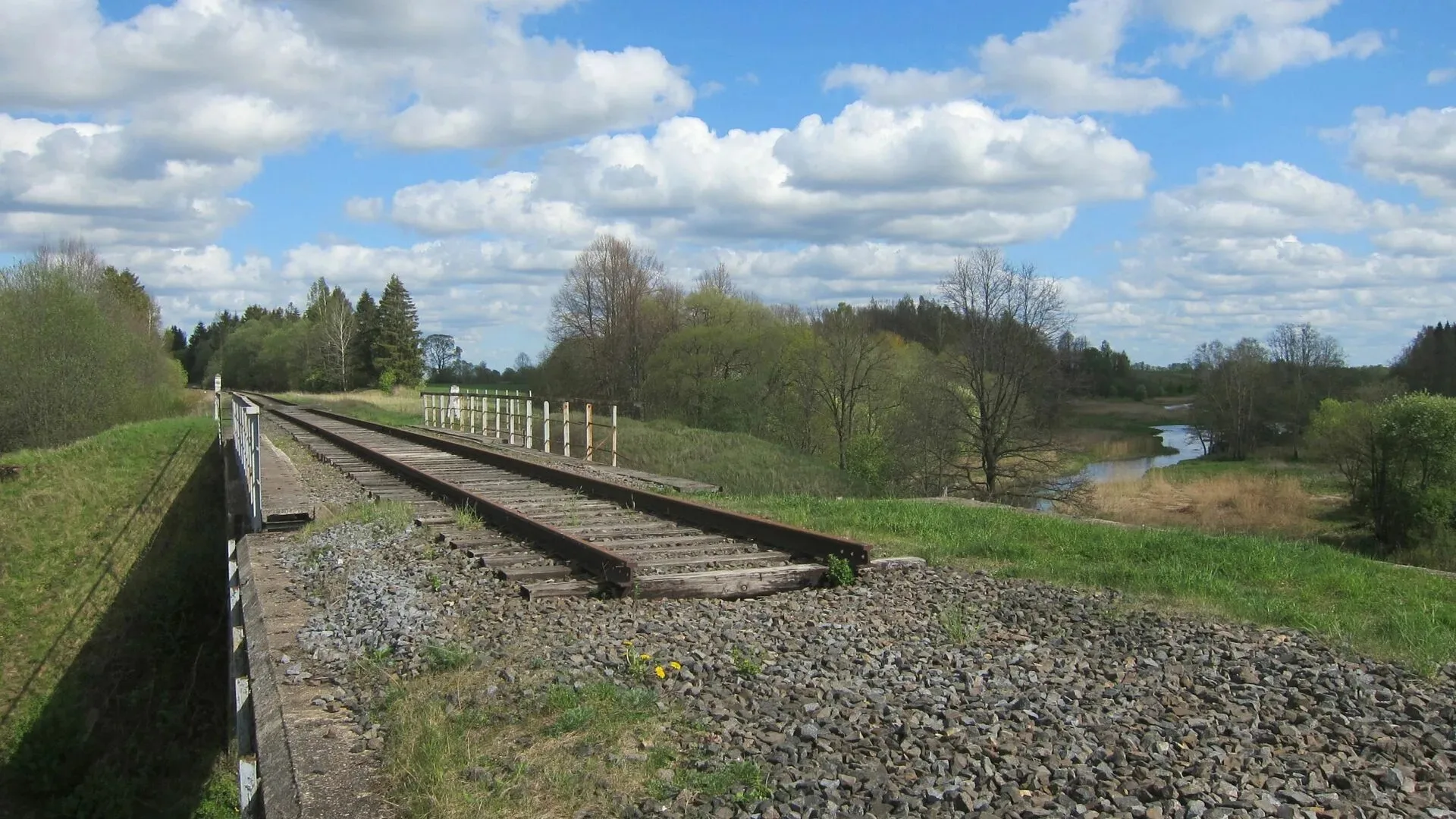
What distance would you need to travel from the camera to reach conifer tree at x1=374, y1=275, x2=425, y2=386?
81250 millimetres

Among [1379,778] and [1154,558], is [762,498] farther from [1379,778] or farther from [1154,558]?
[1379,778]

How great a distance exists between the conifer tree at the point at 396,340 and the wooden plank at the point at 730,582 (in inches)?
3086

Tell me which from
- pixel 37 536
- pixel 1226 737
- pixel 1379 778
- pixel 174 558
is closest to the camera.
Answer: pixel 1379 778

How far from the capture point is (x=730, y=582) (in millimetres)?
6508

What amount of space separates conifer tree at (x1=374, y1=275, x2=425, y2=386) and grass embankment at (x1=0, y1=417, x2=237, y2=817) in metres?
52.6

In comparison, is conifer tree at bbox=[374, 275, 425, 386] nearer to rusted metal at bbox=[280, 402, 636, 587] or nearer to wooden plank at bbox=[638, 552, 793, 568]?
rusted metal at bbox=[280, 402, 636, 587]

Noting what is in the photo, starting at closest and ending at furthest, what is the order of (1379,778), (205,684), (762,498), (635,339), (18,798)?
1. (1379,778)
2. (762,498)
3. (18,798)
4. (205,684)
5. (635,339)

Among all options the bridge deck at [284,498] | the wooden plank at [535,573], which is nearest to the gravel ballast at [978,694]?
the wooden plank at [535,573]

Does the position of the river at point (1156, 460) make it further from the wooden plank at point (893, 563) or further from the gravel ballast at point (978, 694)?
the gravel ballast at point (978, 694)

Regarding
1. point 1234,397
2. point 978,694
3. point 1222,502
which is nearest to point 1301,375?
point 1234,397

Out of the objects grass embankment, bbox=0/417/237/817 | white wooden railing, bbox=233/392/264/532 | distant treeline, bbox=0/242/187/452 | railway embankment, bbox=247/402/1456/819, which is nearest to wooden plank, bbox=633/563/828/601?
railway embankment, bbox=247/402/1456/819

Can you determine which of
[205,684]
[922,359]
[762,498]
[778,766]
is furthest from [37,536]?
[922,359]

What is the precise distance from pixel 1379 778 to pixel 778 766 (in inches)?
75.3

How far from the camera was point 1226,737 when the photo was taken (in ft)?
11.9
